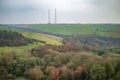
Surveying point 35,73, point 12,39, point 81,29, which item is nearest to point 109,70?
point 35,73

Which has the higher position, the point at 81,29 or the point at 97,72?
the point at 81,29

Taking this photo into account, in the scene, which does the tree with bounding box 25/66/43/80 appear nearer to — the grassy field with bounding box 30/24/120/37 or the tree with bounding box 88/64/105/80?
the tree with bounding box 88/64/105/80

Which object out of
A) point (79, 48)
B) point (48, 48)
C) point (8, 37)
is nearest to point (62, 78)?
point (48, 48)

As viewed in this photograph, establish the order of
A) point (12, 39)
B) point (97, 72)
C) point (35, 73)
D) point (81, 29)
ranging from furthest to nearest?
point (81, 29) → point (12, 39) → point (35, 73) → point (97, 72)

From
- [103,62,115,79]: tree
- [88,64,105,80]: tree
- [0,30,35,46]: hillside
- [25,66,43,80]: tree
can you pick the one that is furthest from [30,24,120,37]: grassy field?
[25,66,43,80]: tree

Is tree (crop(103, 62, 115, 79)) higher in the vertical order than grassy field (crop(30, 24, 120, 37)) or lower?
lower

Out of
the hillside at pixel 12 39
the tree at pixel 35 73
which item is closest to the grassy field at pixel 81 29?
the hillside at pixel 12 39

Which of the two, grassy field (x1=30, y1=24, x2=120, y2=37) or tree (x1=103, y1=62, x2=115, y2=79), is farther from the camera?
grassy field (x1=30, y1=24, x2=120, y2=37)

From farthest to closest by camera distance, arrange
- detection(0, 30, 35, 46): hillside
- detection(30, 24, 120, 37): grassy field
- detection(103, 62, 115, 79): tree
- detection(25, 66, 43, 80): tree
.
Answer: detection(30, 24, 120, 37): grassy field, detection(0, 30, 35, 46): hillside, detection(25, 66, 43, 80): tree, detection(103, 62, 115, 79): tree

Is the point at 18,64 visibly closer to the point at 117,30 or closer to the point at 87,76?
the point at 87,76

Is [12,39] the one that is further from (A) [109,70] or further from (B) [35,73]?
(A) [109,70]

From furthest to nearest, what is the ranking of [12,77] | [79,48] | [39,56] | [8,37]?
[8,37] < [79,48] < [39,56] < [12,77]
